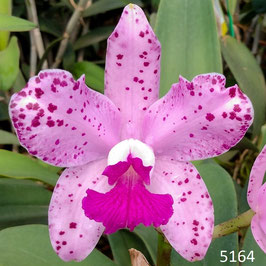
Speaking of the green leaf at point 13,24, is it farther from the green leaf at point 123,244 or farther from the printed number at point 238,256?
the printed number at point 238,256

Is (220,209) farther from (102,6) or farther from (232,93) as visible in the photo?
(102,6)

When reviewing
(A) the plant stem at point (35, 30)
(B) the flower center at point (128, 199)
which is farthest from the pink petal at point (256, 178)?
(A) the plant stem at point (35, 30)

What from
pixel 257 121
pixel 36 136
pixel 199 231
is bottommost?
pixel 257 121

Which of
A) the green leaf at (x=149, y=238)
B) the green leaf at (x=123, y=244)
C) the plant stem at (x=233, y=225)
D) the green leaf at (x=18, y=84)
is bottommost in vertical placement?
the green leaf at (x=123, y=244)

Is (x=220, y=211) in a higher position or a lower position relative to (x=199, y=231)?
lower

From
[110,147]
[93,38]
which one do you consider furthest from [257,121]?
[110,147]

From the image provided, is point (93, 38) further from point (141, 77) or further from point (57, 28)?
point (141, 77)

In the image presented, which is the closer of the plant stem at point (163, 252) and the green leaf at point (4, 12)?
the plant stem at point (163, 252)

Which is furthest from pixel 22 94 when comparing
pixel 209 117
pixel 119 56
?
pixel 209 117
